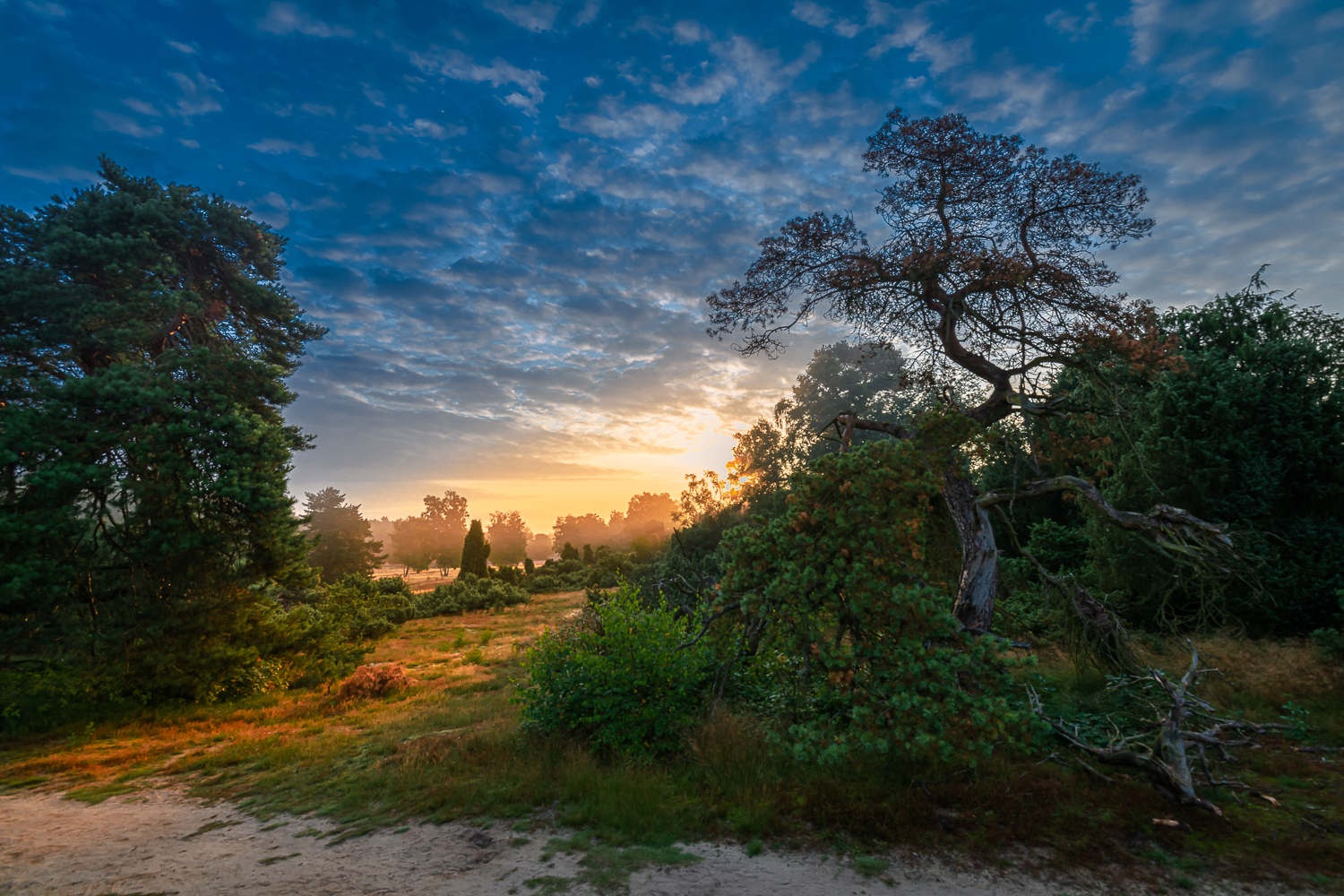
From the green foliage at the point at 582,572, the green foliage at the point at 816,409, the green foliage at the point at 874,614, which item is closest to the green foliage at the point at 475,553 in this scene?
the green foliage at the point at 582,572

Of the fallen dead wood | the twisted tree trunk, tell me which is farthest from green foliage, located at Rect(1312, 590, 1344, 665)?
the twisted tree trunk

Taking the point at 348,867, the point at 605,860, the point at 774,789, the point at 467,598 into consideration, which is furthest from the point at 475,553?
the point at 605,860

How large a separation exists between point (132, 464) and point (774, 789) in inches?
603

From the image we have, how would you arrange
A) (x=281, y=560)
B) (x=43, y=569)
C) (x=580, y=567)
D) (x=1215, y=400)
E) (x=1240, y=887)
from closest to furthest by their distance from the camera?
(x=1240, y=887) < (x=43, y=569) < (x=1215, y=400) < (x=281, y=560) < (x=580, y=567)

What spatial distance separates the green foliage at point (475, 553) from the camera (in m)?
39.8

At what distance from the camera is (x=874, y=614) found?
5.77 meters

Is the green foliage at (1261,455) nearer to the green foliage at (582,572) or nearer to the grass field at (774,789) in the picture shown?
the grass field at (774,789)

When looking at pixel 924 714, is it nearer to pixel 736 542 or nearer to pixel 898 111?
pixel 736 542

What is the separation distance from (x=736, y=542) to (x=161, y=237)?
59.9 ft

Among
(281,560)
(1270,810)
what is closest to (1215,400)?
(1270,810)

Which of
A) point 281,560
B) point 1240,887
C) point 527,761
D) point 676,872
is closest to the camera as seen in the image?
point 1240,887

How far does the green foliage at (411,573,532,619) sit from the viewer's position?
30.1 m

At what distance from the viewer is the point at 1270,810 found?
17.0 ft

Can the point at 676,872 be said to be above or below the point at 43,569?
below
